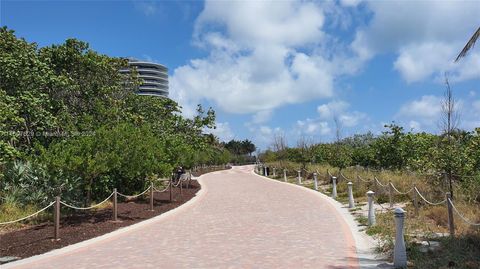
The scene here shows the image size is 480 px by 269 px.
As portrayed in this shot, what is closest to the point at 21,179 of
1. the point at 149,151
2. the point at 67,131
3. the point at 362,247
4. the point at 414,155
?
the point at 67,131

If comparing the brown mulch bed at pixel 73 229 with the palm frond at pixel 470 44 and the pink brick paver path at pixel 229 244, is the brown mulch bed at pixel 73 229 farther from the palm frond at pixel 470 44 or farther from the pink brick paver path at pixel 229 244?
the palm frond at pixel 470 44

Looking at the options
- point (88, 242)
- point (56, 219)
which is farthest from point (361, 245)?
point (56, 219)

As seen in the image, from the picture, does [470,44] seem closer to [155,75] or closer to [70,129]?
[70,129]

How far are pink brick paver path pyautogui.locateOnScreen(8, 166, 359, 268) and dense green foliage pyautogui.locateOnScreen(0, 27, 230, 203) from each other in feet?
9.87

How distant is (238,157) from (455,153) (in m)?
106

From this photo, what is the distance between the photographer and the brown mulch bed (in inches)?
441

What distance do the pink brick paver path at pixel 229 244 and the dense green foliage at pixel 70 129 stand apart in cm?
301

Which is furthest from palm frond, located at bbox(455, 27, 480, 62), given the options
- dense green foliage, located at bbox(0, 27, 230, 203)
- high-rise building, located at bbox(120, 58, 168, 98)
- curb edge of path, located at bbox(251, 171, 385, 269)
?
high-rise building, located at bbox(120, 58, 168, 98)

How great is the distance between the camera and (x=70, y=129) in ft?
64.4

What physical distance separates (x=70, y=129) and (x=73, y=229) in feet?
22.6

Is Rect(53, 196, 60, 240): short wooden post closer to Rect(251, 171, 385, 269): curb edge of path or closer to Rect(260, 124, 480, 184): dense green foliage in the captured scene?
Rect(251, 171, 385, 269): curb edge of path

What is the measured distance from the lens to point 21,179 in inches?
678

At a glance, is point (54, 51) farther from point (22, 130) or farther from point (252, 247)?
point (252, 247)

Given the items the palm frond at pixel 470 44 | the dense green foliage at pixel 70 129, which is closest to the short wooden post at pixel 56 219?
the dense green foliage at pixel 70 129
